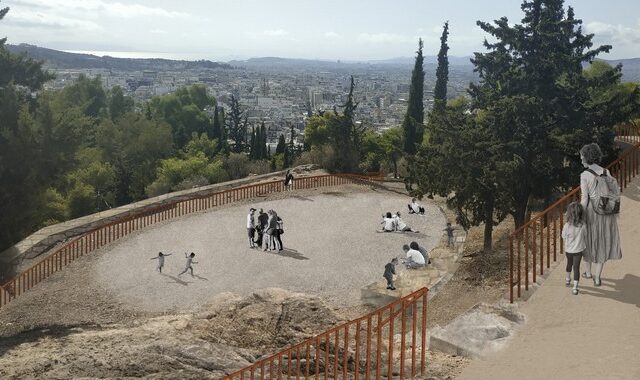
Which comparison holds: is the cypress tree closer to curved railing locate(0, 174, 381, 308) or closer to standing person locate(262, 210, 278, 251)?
curved railing locate(0, 174, 381, 308)

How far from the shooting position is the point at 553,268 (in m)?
9.28

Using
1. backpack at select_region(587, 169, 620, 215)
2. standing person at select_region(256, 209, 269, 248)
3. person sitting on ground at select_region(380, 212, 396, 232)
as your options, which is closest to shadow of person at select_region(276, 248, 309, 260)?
standing person at select_region(256, 209, 269, 248)

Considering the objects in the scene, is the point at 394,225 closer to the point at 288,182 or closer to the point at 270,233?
the point at 270,233

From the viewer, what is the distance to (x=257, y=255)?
1861cm

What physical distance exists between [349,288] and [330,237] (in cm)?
486

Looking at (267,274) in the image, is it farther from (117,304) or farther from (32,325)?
(32,325)

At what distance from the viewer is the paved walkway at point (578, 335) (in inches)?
253

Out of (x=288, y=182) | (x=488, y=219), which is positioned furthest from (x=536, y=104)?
(x=288, y=182)

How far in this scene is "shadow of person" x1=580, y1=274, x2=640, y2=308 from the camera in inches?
312

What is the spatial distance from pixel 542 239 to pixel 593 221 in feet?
2.63

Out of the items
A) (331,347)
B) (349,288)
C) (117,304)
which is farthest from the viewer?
(349,288)

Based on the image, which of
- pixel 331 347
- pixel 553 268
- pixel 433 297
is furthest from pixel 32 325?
pixel 553 268

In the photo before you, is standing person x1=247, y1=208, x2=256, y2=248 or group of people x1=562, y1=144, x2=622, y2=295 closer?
group of people x1=562, y1=144, x2=622, y2=295

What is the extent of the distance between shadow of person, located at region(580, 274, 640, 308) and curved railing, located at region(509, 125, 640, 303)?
0.84 m
